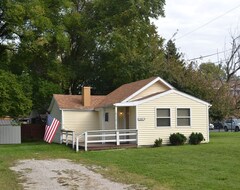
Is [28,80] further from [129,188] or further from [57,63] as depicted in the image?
[129,188]

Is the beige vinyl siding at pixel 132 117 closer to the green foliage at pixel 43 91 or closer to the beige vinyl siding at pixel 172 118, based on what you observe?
the beige vinyl siding at pixel 172 118

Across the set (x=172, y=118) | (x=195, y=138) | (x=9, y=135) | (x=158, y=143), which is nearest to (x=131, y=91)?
(x=172, y=118)

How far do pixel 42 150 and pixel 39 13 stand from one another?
13237 mm

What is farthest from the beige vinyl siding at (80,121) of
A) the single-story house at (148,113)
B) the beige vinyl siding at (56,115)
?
the beige vinyl siding at (56,115)

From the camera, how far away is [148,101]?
2561 centimetres

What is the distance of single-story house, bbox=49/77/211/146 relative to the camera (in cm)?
2558

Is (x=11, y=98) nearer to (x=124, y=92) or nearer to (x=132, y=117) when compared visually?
(x=124, y=92)

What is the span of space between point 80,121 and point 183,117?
27.1ft

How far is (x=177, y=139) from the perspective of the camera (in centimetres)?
2525

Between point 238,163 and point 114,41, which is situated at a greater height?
point 114,41

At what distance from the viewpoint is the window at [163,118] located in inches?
1021

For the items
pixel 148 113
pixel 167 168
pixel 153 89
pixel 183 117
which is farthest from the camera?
pixel 153 89

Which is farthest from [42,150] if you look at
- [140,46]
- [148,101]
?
[140,46]

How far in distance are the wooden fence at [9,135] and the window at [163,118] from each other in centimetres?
1365
